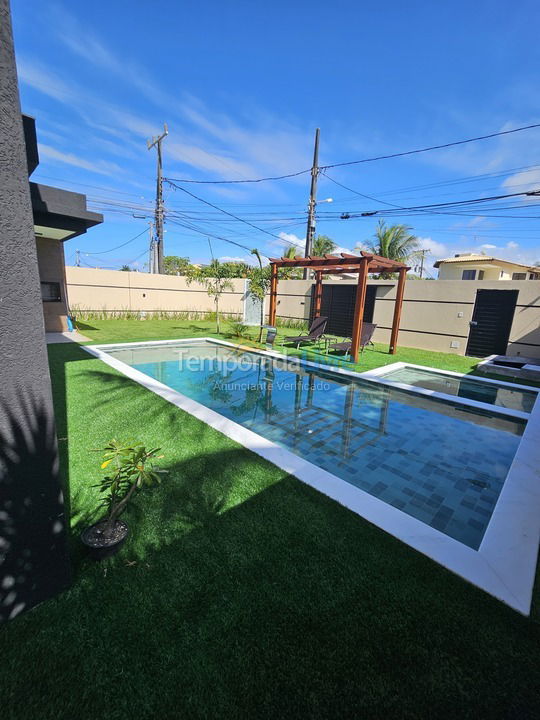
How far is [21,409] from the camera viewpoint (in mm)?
1818

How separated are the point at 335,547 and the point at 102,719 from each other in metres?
1.76

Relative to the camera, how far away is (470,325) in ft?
40.6

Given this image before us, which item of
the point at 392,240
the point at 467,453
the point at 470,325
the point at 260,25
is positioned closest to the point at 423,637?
the point at 467,453

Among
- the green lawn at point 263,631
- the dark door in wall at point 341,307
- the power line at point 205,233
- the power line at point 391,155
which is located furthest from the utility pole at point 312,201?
the green lawn at point 263,631

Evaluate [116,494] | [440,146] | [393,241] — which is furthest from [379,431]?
[393,241]

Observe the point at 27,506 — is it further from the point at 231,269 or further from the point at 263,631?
the point at 231,269

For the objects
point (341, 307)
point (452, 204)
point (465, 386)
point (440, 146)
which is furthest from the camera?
point (341, 307)

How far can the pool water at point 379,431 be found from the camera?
3.80 meters

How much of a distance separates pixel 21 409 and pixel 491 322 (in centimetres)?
1388

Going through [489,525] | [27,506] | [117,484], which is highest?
[27,506]

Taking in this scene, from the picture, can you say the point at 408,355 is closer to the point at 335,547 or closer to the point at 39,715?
the point at 335,547

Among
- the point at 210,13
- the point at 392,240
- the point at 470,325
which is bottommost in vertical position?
the point at 470,325

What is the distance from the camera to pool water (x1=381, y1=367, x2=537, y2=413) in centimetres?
754

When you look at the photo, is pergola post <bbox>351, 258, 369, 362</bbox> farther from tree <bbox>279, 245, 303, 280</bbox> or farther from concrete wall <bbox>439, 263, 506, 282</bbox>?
concrete wall <bbox>439, 263, 506, 282</bbox>
